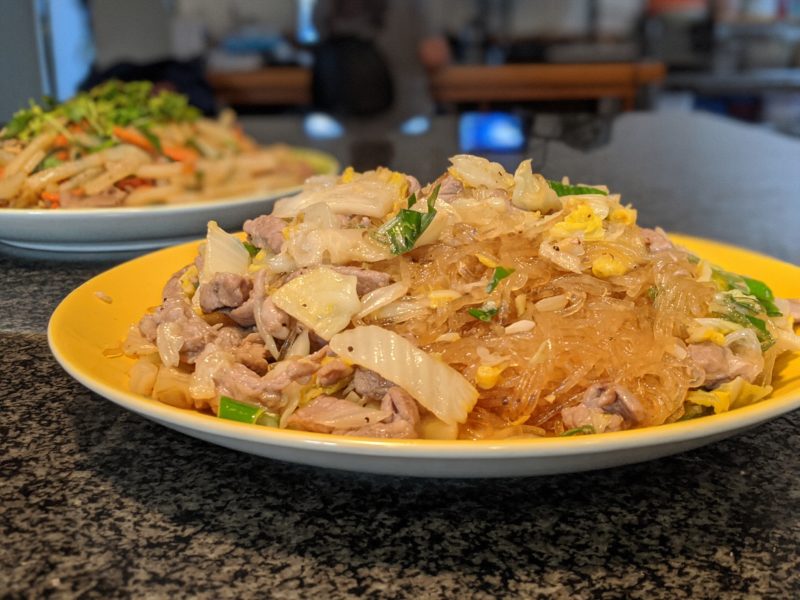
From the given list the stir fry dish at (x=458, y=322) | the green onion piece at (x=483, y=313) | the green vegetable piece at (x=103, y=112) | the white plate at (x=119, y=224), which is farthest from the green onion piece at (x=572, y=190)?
the green vegetable piece at (x=103, y=112)

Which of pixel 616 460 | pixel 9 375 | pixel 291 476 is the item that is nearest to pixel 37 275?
pixel 9 375

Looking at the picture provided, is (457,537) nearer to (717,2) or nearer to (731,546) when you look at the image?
(731,546)

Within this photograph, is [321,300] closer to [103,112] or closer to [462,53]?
[103,112]

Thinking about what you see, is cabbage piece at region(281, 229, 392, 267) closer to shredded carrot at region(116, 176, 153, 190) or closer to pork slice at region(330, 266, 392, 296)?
pork slice at region(330, 266, 392, 296)

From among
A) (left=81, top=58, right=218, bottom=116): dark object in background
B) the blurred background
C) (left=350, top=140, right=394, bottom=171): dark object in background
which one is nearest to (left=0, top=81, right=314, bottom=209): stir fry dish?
(left=350, top=140, right=394, bottom=171): dark object in background

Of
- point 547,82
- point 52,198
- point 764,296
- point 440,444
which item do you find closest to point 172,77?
point 52,198
